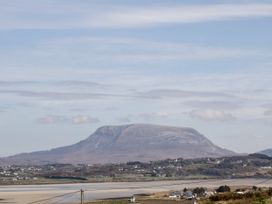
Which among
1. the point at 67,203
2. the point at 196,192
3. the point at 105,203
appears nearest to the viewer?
the point at 105,203

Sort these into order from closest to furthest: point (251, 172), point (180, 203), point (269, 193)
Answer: point (269, 193)
point (180, 203)
point (251, 172)

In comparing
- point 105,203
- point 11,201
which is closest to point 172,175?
point 11,201

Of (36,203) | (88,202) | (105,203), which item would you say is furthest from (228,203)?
(36,203)

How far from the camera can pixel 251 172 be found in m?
192

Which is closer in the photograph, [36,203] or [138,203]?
[138,203]

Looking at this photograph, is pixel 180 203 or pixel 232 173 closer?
pixel 180 203

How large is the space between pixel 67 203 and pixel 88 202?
3031 millimetres

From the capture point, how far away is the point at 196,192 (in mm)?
90812

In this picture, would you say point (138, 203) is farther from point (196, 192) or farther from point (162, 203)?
point (196, 192)

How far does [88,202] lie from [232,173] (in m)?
119

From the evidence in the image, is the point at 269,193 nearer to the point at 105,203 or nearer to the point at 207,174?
the point at 105,203

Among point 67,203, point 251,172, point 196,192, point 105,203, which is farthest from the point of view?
point 251,172

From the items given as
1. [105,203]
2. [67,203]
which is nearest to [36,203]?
[67,203]

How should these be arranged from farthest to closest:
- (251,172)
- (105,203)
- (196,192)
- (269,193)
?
(251,172), (196,192), (105,203), (269,193)
